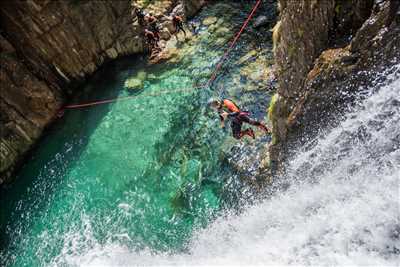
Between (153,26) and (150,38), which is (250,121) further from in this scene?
(153,26)

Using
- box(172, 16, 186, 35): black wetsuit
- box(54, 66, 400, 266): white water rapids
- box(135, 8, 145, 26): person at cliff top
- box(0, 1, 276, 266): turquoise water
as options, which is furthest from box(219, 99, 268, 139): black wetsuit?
box(135, 8, 145, 26): person at cliff top

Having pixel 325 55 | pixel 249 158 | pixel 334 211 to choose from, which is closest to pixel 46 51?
pixel 249 158

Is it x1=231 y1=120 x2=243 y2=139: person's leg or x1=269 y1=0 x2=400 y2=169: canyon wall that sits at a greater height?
x1=269 y1=0 x2=400 y2=169: canyon wall

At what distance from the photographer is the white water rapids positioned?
24.6 ft

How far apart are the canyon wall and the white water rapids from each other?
0.41 meters

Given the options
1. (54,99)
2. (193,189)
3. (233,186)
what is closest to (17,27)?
(54,99)

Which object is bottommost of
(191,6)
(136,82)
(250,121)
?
(136,82)

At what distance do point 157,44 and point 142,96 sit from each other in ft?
12.5

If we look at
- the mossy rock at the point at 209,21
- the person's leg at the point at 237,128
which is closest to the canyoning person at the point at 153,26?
the mossy rock at the point at 209,21

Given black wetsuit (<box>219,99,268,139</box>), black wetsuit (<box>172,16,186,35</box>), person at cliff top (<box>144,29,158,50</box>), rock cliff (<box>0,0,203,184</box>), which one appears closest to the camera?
black wetsuit (<box>219,99,268,139</box>)

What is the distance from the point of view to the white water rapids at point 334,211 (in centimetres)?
750

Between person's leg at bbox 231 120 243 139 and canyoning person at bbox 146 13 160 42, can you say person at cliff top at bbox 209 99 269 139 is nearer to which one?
person's leg at bbox 231 120 243 139

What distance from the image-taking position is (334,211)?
871 cm

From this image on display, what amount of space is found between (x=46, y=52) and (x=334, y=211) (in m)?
15.7
